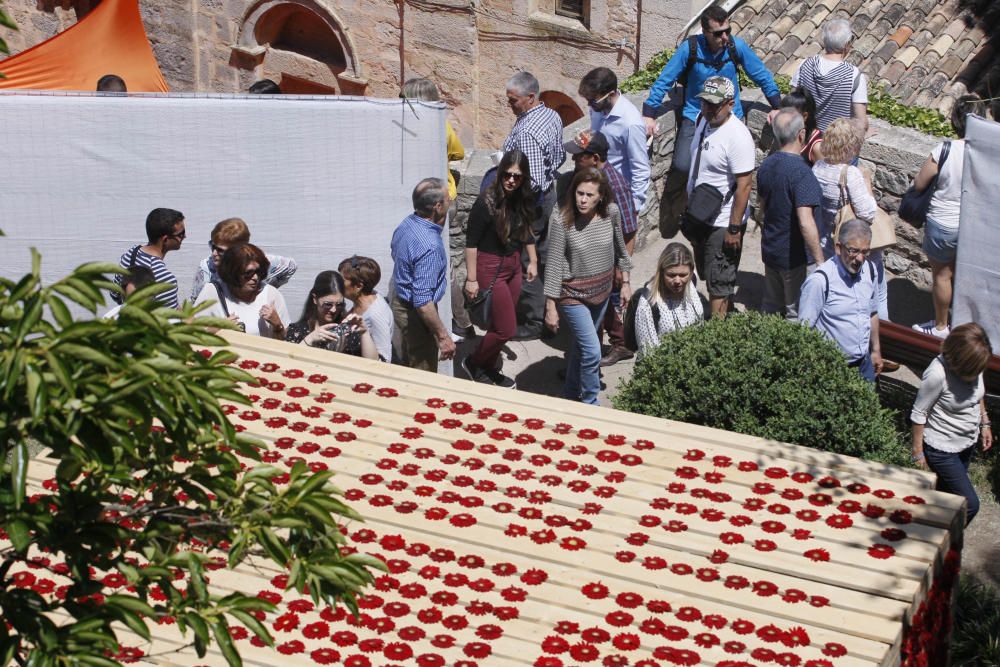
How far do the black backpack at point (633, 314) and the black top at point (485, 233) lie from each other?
852 mm

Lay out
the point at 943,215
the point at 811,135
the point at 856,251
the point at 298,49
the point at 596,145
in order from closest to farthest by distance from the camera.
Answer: the point at 856,251 → the point at 596,145 → the point at 943,215 → the point at 811,135 → the point at 298,49

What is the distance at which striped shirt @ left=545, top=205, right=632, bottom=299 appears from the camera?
348 inches

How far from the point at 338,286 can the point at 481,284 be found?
1.37 meters

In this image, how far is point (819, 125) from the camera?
35.4 ft

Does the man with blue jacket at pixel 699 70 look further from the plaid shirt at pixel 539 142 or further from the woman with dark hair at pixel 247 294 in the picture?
the woman with dark hair at pixel 247 294

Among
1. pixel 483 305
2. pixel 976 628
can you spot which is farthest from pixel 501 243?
pixel 976 628

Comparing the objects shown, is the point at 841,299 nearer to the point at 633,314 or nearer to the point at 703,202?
the point at 633,314

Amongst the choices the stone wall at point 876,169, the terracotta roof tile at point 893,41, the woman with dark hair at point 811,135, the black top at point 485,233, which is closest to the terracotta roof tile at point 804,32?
the terracotta roof tile at point 893,41

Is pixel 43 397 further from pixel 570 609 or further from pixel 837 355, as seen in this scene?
pixel 837 355

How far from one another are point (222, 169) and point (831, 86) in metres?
4.53

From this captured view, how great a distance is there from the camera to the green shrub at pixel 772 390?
7.42 m

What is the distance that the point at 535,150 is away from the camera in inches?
389

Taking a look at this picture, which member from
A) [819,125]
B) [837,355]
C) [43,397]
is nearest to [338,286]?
[837,355]

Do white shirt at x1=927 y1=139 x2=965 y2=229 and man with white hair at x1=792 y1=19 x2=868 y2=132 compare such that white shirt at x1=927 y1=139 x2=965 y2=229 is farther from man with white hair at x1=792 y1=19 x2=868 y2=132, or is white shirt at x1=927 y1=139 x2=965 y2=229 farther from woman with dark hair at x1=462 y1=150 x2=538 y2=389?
woman with dark hair at x1=462 y1=150 x2=538 y2=389
